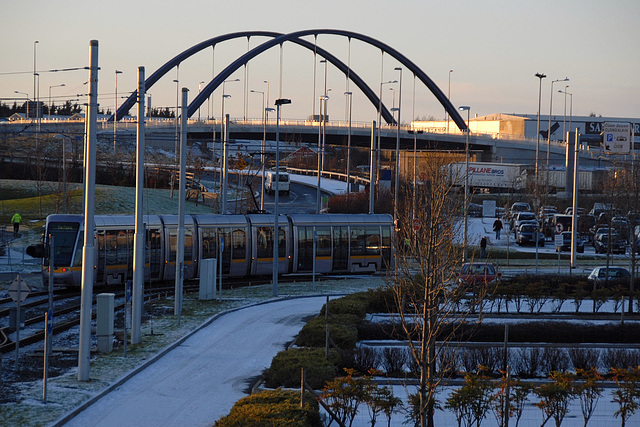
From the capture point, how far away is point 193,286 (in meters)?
35.1

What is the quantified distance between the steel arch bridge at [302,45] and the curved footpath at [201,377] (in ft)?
297

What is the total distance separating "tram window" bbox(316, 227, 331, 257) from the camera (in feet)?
123

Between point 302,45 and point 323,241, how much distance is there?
91.2 m

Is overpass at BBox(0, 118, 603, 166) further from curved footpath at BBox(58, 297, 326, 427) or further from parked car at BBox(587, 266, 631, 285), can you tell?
curved footpath at BBox(58, 297, 326, 427)

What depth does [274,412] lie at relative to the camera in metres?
12.4

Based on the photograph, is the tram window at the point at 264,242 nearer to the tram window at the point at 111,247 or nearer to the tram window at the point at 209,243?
the tram window at the point at 209,243

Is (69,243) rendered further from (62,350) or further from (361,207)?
(361,207)

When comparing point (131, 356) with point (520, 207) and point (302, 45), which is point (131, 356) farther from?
point (302, 45)

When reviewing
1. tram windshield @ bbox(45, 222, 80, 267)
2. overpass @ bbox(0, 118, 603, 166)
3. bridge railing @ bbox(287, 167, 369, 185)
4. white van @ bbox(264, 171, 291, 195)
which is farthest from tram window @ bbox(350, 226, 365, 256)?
overpass @ bbox(0, 118, 603, 166)

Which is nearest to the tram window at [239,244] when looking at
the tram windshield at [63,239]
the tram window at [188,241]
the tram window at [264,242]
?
the tram window at [264,242]

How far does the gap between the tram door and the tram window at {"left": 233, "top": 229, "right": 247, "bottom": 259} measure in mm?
4534

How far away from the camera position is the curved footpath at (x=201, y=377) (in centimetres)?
1490

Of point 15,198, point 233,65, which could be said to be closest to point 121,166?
point 15,198

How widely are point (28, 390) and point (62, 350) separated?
431 cm
